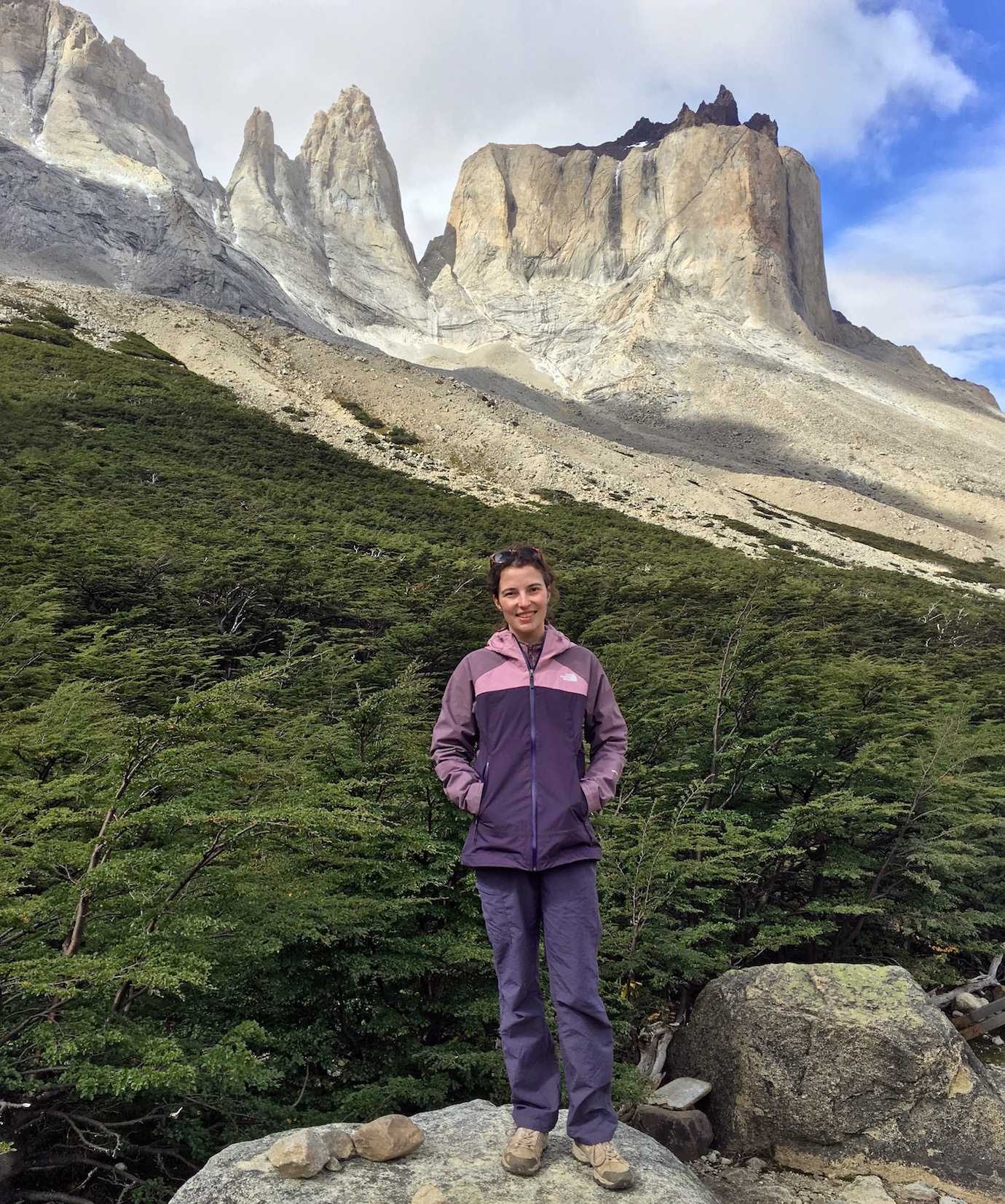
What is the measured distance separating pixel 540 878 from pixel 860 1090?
126 inches

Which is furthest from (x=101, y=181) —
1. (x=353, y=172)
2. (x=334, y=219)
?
(x=353, y=172)

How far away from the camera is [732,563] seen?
85.8ft

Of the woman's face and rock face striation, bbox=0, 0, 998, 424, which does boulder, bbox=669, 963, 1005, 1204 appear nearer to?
the woman's face

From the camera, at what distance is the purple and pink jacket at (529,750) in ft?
9.21

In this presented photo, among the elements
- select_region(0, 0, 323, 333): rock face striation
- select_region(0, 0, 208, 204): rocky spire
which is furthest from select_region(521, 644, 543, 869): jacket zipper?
select_region(0, 0, 208, 204): rocky spire

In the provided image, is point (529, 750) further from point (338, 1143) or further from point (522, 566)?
point (338, 1143)

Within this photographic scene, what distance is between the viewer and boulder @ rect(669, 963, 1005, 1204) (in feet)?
14.6

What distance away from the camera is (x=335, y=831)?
438 centimetres

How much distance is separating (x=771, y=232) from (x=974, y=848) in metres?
124

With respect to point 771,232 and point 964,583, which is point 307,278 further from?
point 964,583

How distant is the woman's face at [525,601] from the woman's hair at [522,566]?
0.02 metres

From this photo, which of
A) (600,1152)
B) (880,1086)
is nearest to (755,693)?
(880,1086)

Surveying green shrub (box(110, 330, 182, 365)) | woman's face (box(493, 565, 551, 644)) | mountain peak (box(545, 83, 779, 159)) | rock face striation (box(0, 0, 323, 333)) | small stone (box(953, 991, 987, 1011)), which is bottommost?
small stone (box(953, 991, 987, 1011))

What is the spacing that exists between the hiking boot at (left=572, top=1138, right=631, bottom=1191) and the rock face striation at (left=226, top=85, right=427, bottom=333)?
99018mm
